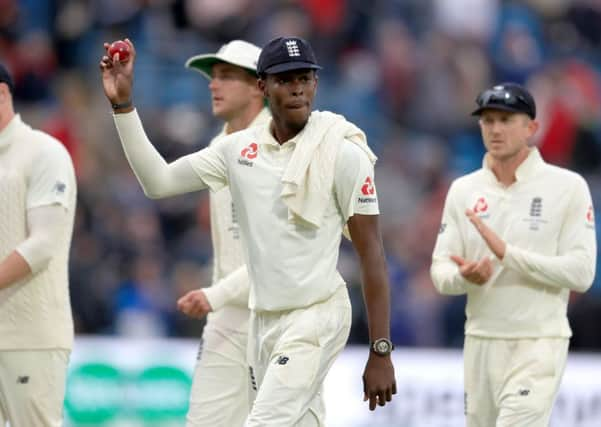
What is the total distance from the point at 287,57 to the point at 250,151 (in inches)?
18.5

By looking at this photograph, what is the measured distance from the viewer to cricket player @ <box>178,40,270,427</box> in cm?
809

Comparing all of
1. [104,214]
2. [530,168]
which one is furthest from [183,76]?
[530,168]

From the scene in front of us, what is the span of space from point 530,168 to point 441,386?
3271 mm

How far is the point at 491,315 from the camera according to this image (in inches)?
336

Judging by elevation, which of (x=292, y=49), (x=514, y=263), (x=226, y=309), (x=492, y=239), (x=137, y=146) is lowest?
(x=226, y=309)

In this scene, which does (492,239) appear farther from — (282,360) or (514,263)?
(282,360)

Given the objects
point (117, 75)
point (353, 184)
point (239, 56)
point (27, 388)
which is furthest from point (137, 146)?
point (239, 56)

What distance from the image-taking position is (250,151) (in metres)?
6.95

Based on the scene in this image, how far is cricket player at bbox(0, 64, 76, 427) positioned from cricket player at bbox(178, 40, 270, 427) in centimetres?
69

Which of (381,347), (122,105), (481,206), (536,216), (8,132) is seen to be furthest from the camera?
(481,206)

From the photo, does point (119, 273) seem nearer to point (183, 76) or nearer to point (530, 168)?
point (183, 76)

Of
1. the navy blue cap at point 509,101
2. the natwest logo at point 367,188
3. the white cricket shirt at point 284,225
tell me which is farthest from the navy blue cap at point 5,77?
the navy blue cap at point 509,101

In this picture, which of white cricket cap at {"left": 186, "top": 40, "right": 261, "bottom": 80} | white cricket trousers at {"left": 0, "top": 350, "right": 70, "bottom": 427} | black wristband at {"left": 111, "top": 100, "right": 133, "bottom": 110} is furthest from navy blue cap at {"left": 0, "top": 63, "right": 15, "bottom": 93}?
black wristband at {"left": 111, "top": 100, "right": 133, "bottom": 110}

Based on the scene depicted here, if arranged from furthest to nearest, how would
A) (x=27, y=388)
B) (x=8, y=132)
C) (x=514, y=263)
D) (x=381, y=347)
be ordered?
(x=514, y=263), (x=8, y=132), (x=27, y=388), (x=381, y=347)
